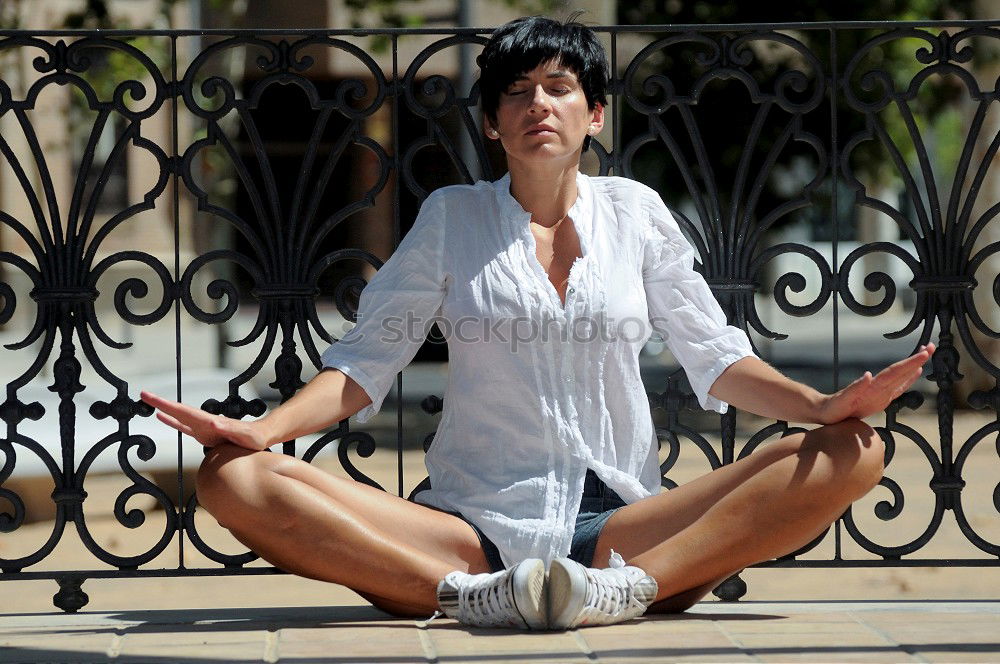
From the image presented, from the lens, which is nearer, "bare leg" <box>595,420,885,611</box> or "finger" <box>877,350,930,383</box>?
"finger" <box>877,350,930,383</box>

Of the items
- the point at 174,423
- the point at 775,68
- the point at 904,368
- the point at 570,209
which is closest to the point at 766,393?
the point at 904,368

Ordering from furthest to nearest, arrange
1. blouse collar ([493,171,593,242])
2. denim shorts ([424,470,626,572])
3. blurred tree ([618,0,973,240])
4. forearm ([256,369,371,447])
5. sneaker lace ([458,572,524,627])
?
blurred tree ([618,0,973,240]) → blouse collar ([493,171,593,242]) → denim shorts ([424,470,626,572]) → forearm ([256,369,371,447]) → sneaker lace ([458,572,524,627])

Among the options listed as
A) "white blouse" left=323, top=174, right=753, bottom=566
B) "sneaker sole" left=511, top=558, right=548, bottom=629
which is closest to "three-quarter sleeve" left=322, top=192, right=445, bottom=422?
"white blouse" left=323, top=174, right=753, bottom=566

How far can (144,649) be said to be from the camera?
10.1 ft

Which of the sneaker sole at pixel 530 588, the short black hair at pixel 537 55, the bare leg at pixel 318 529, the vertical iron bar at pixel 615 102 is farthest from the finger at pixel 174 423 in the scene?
the vertical iron bar at pixel 615 102

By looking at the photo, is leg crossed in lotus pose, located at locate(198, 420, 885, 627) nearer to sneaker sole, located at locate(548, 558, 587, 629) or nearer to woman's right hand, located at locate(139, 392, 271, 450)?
woman's right hand, located at locate(139, 392, 271, 450)

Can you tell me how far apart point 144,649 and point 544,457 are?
107cm

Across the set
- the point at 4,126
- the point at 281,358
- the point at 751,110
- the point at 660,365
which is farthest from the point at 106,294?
the point at 281,358

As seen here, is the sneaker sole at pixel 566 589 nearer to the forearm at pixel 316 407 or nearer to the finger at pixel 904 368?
the forearm at pixel 316 407

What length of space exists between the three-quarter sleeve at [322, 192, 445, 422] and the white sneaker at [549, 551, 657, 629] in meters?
0.70

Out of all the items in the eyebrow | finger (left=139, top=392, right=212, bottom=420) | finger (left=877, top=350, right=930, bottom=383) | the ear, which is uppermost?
the eyebrow

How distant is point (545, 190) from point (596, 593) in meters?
1.06

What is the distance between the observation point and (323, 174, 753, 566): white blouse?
3297 mm

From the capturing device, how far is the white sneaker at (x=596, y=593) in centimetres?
301
